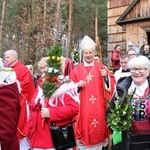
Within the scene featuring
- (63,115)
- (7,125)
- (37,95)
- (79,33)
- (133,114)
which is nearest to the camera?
(7,125)

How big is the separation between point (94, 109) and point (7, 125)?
3.21m

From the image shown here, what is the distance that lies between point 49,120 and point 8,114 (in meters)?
1.59

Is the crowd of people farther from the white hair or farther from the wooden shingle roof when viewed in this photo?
the wooden shingle roof

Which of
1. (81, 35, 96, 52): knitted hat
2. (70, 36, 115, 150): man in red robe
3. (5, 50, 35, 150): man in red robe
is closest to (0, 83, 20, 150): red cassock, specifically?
(70, 36, 115, 150): man in red robe

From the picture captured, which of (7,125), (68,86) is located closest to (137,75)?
(68,86)

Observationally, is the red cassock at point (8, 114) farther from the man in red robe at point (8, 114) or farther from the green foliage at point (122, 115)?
the green foliage at point (122, 115)

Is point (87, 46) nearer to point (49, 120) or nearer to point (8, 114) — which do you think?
point (49, 120)

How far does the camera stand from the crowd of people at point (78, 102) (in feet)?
8.88

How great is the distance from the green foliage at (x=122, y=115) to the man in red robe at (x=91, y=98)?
1952 mm

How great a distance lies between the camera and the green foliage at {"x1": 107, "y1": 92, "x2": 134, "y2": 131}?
3.56 metres

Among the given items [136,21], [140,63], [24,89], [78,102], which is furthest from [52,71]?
[136,21]

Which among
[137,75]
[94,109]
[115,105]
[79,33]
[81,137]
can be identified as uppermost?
[79,33]

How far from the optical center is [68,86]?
420cm

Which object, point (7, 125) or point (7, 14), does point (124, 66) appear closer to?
point (7, 125)
